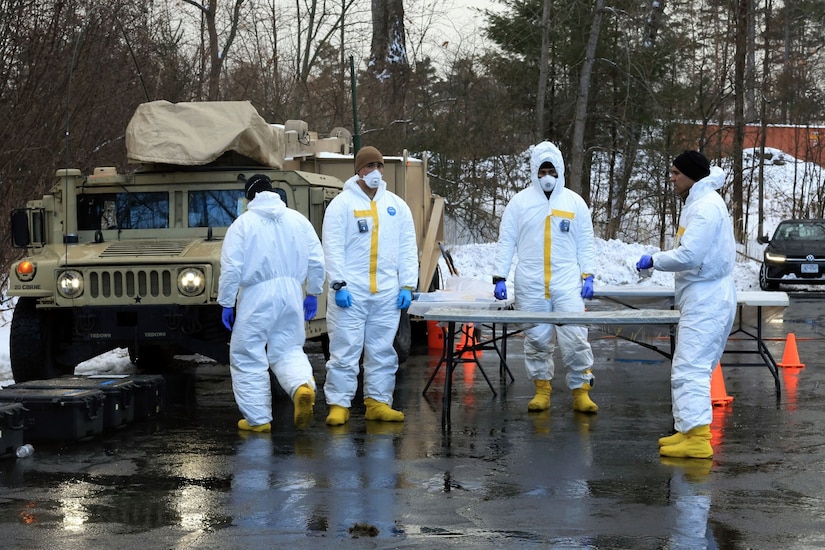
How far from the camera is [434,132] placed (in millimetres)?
29281

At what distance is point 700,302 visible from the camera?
7.75m

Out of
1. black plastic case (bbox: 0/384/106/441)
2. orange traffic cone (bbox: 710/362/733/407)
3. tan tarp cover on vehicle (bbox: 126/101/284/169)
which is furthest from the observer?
tan tarp cover on vehicle (bbox: 126/101/284/169)

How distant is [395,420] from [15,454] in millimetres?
2735

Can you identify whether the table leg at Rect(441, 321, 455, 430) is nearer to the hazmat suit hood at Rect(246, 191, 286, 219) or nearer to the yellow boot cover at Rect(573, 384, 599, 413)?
the yellow boot cover at Rect(573, 384, 599, 413)

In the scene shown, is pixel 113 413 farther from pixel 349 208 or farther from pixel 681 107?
pixel 681 107

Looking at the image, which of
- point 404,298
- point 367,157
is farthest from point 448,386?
point 367,157

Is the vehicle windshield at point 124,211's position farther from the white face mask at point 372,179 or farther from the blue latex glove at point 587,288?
the blue latex glove at point 587,288

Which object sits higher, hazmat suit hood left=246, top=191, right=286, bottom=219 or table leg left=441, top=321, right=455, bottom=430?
hazmat suit hood left=246, top=191, right=286, bottom=219

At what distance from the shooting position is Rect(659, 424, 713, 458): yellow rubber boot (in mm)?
7598

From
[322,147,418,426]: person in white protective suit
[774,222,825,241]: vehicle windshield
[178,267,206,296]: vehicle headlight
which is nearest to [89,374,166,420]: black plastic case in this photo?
[178,267,206,296]: vehicle headlight

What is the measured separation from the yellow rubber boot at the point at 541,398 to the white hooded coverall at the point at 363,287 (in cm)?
113

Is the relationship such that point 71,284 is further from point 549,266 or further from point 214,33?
point 214,33

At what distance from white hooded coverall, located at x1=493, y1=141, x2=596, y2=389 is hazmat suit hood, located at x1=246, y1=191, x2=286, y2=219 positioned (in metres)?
1.72

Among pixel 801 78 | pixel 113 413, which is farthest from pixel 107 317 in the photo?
pixel 801 78
